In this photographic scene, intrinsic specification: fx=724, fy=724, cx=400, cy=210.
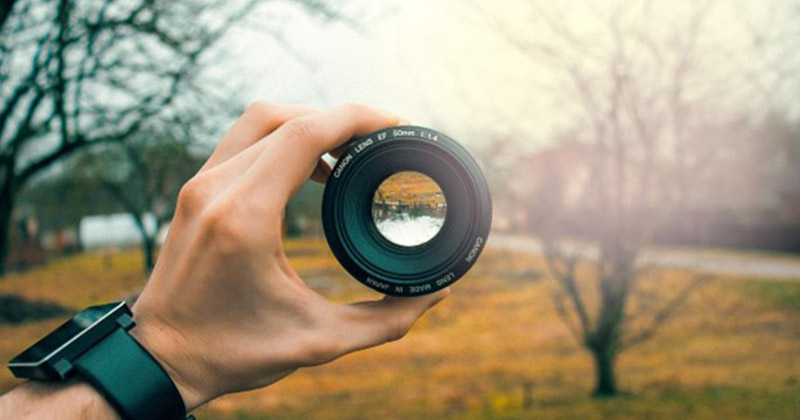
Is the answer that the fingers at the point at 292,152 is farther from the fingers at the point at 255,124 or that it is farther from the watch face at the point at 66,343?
the watch face at the point at 66,343

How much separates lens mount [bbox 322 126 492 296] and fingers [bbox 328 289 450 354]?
27 millimetres

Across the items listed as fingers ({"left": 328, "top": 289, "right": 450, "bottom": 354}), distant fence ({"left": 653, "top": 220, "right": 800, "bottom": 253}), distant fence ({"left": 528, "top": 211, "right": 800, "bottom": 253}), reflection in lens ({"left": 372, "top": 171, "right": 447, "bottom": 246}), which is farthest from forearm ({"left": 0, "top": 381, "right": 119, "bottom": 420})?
distant fence ({"left": 653, "top": 220, "right": 800, "bottom": 253})

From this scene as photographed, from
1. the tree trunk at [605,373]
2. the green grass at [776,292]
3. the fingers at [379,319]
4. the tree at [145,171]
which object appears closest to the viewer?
the fingers at [379,319]

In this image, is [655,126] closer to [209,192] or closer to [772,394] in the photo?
[772,394]

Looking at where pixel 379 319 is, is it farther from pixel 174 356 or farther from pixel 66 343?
pixel 66 343

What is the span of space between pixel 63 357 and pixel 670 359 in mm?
10959

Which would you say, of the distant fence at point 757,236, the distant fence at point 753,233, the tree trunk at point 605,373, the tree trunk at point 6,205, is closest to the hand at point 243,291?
the tree trunk at point 6,205

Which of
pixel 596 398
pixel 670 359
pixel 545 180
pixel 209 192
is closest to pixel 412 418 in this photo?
pixel 596 398

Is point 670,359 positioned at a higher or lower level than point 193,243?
lower

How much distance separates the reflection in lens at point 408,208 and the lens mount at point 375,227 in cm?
1

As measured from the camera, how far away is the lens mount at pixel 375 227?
1143 mm

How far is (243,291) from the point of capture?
36.8 inches

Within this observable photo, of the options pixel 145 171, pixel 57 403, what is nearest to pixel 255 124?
pixel 57 403

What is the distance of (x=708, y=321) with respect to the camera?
11961 millimetres
